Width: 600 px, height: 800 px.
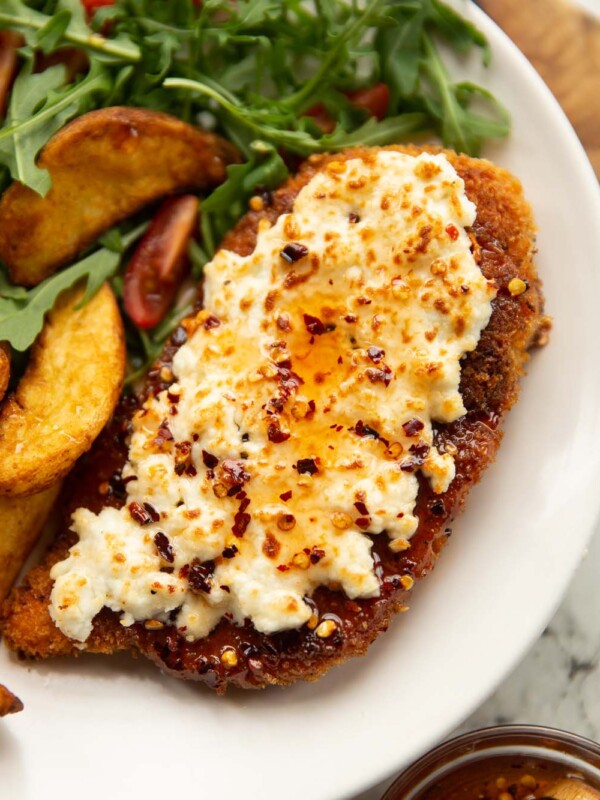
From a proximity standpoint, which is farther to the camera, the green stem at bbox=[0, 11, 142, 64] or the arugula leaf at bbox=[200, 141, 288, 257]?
the arugula leaf at bbox=[200, 141, 288, 257]

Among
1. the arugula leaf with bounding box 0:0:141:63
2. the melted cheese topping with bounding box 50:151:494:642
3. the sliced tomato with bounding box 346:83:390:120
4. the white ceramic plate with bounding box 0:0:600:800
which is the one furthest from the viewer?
the sliced tomato with bounding box 346:83:390:120

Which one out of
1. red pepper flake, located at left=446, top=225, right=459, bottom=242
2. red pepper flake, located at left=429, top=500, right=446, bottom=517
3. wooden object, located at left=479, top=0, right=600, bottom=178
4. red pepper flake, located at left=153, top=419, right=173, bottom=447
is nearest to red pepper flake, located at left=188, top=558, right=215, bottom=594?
red pepper flake, located at left=153, top=419, right=173, bottom=447

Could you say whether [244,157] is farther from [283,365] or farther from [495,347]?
[495,347]

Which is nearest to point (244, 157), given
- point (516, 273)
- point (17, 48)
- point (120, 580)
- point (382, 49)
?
point (382, 49)

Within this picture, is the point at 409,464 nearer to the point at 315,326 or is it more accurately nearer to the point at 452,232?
the point at 315,326

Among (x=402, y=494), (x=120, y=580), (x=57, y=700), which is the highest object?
(x=402, y=494)

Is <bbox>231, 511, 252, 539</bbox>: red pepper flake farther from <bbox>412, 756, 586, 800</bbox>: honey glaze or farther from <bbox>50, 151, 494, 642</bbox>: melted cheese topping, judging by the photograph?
<bbox>412, 756, 586, 800</bbox>: honey glaze

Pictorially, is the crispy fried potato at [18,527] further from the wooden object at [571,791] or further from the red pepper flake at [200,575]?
the wooden object at [571,791]
